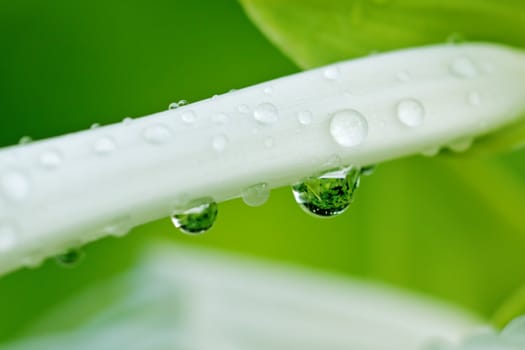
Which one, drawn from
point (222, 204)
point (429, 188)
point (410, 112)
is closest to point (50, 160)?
point (410, 112)

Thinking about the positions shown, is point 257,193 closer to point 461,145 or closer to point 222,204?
point 461,145

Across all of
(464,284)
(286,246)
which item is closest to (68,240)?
(464,284)

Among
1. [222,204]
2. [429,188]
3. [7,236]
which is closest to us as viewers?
[7,236]

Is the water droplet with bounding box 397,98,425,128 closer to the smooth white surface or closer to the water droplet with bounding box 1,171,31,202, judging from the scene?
the smooth white surface

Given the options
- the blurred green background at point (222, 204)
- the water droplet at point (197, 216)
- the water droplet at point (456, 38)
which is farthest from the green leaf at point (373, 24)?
the blurred green background at point (222, 204)

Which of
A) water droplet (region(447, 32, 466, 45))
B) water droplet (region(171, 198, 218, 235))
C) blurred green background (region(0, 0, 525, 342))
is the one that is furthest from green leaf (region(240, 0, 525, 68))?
blurred green background (region(0, 0, 525, 342))

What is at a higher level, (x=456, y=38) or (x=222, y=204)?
(x=222, y=204)

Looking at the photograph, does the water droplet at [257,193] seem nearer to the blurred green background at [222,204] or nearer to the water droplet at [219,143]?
the water droplet at [219,143]
